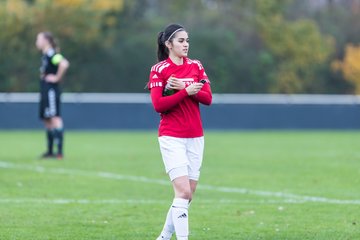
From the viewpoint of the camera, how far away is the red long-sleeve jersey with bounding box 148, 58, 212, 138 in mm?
8328

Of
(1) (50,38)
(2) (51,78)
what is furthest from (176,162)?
(2) (51,78)

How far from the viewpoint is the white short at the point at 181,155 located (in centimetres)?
827

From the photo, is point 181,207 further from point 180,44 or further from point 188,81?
point 180,44

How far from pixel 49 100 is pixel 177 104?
9710 millimetres

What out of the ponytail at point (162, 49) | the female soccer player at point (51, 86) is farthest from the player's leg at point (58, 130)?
the ponytail at point (162, 49)

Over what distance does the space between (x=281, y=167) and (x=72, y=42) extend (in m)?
27.1

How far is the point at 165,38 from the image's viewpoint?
8.49 meters

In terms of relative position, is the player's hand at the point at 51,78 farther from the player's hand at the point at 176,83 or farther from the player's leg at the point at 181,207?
the player's leg at the point at 181,207

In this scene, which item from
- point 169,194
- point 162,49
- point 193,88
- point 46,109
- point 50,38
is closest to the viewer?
point 193,88

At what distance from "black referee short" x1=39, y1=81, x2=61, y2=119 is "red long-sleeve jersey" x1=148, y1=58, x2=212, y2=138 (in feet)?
31.2

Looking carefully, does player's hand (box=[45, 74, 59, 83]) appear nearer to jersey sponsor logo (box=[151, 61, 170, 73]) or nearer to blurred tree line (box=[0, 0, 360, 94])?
jersey sponsor logo (box=[151, 61, 170, 73])

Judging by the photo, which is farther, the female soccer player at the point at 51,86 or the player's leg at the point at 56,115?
the player's leg at the point at 56,115

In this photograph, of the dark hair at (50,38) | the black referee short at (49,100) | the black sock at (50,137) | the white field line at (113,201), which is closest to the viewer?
the white field line at (113,201)

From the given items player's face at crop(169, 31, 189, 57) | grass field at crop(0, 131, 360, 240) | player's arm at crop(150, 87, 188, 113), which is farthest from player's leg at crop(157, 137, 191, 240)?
grass field at crop(0, 131, 360, 240)
